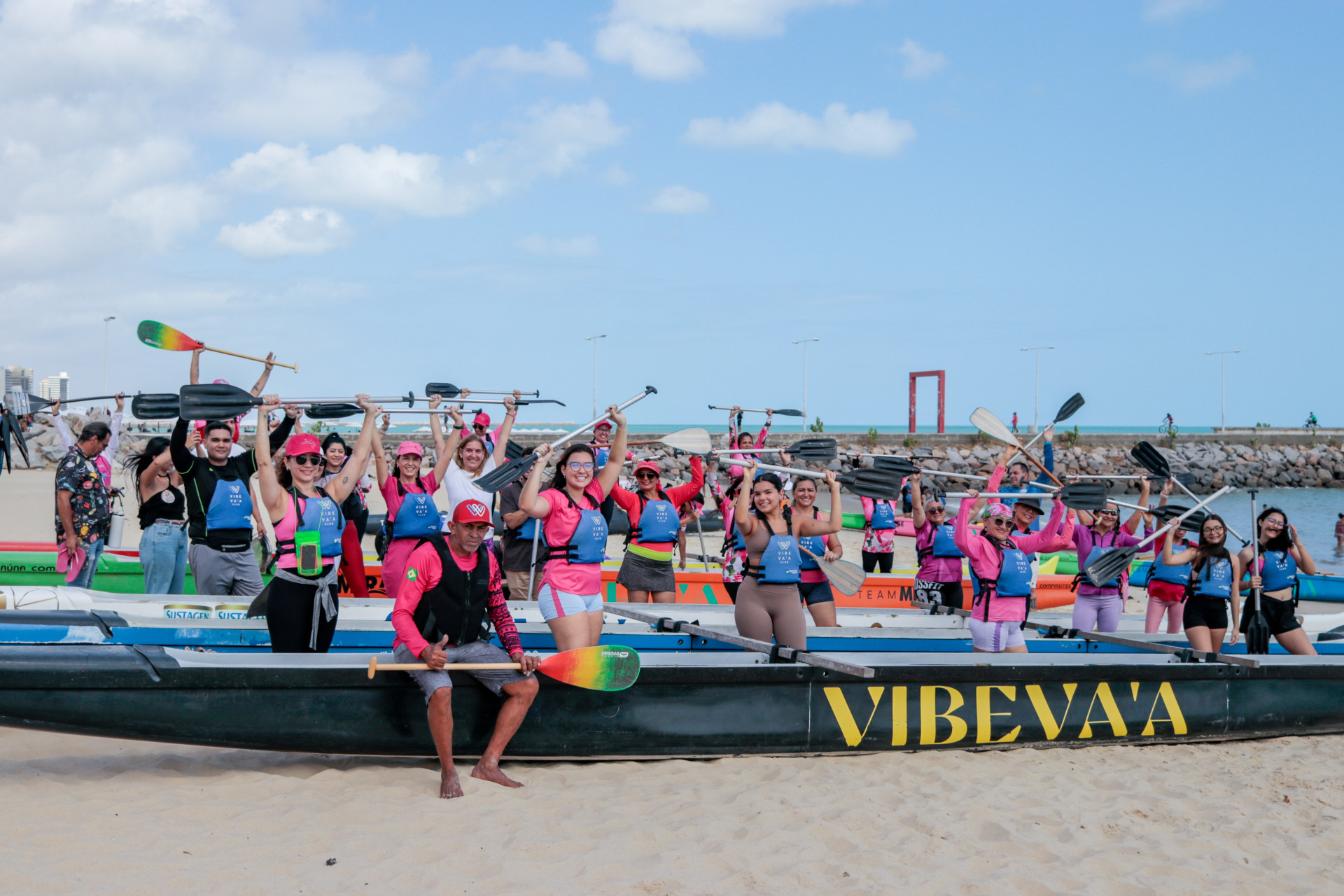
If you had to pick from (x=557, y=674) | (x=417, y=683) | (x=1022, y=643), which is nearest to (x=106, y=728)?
(x=417, y=683)

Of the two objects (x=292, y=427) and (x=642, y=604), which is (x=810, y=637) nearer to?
(x=642, y=604)

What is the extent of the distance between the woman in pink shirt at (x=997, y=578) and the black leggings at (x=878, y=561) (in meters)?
5.76

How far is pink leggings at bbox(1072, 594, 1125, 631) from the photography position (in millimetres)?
7527

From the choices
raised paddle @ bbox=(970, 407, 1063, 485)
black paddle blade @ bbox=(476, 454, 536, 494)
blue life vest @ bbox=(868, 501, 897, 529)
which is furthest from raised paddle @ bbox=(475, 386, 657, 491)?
blue life vest @ bbox=(868, 501, 897, 529)

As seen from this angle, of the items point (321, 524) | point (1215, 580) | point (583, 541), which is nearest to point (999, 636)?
point (1215, 580)

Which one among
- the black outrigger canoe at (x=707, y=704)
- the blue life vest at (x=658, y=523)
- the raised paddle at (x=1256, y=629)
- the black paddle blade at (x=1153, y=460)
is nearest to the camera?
the black outrigger canoe at (x=707, y=704)

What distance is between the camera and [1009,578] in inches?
246

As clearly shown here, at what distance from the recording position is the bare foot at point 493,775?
14.9ft

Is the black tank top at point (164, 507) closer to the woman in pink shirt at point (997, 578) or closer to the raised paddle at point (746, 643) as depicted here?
the raised paddle at point (746, 643)

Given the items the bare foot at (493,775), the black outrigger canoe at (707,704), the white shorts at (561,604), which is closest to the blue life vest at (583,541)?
the white shorts at (561,604)

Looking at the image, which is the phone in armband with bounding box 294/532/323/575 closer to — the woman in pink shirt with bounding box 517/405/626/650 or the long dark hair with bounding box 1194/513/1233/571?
the woman in pink shirt with bounding box 517/405/626/650

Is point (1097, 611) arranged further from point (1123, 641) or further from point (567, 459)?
point (567, 459)

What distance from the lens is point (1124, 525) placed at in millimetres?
8062

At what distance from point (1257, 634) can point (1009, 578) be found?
82.3 inches
